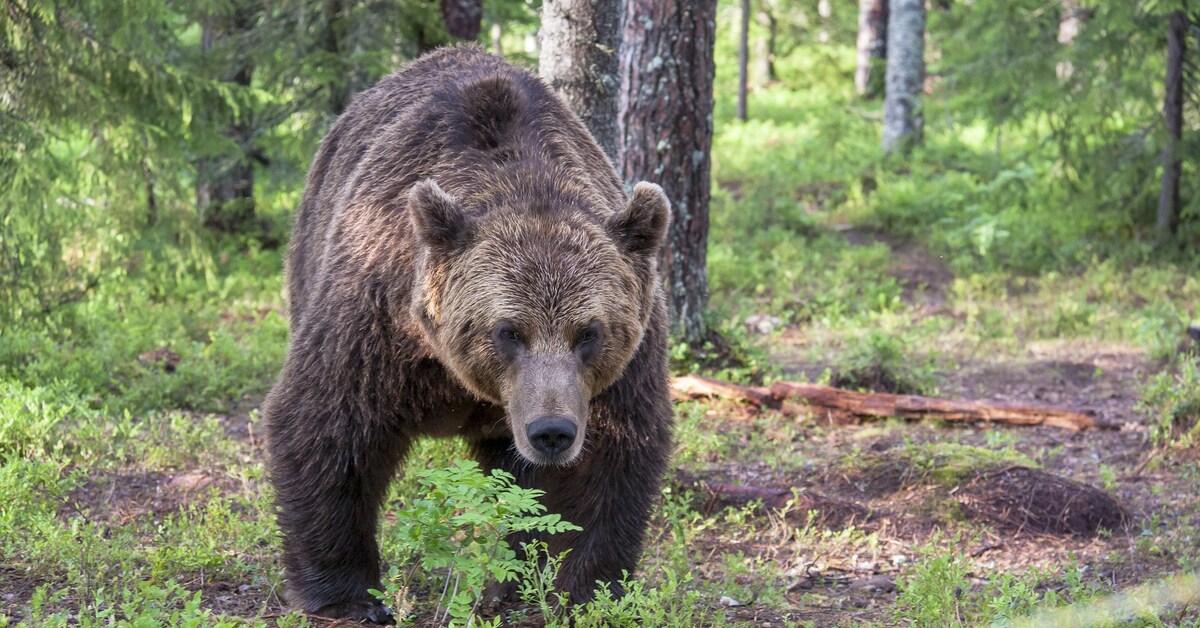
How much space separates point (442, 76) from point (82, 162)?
194 inches

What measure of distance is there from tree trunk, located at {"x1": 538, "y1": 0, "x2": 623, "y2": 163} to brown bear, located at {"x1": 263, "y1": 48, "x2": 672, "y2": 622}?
1814 mm

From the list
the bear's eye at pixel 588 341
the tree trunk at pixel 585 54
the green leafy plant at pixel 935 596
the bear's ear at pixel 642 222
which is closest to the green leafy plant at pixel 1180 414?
the green leafy plant at pixel 935 596

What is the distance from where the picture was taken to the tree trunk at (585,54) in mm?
6949

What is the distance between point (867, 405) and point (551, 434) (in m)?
4.84

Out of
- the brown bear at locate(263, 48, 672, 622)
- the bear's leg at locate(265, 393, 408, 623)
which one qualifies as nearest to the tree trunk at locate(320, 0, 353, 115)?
the brown bear at locate(263, 48, 672, 622)

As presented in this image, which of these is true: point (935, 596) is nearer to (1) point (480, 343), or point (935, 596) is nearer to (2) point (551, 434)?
(2) point (551, 434)

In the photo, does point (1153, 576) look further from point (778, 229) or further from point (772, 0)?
point (772, 0)

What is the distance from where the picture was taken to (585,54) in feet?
22.9

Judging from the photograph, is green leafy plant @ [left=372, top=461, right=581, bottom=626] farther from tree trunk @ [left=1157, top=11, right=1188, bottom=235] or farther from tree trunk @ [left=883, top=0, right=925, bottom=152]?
tree trunk @ [left=883, top=0, right=925, bottom=152]

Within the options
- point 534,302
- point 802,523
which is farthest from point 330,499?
point 802,523

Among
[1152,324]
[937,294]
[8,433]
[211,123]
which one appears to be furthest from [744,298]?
[8,433]

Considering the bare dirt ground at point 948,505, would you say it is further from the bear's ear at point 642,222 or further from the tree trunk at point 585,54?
the tree trunk at point 585,54

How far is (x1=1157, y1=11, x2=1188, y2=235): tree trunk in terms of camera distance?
12570mm

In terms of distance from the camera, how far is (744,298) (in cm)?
1223
